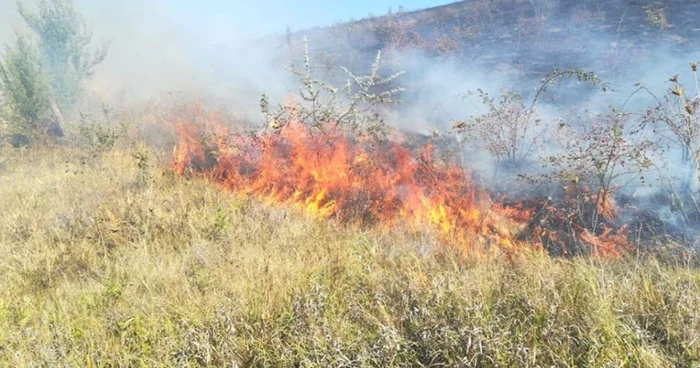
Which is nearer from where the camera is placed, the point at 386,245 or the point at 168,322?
the point at 168,322

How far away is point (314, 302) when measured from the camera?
2457mm

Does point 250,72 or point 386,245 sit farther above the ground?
point 250,72

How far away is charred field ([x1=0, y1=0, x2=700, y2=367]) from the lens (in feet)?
7.06

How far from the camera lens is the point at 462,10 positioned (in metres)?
12.7

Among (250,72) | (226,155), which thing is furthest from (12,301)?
(250,72)

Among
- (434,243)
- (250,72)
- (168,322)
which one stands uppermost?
(250,72)

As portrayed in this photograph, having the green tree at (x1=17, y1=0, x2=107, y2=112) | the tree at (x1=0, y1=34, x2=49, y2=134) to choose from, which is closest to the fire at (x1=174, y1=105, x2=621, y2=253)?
the tree at (x1=0, y1=34, x2=49, y2=134)

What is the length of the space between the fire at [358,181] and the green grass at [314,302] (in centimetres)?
57

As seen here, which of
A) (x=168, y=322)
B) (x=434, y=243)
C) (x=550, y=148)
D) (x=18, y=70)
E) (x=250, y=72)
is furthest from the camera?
(x=250, y=72)

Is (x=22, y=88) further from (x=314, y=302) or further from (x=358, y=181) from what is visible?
(x=314, y=302)

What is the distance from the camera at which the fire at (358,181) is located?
421 centimetres

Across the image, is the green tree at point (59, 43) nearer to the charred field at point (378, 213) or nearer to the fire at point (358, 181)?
the charred field at point (378, 213)

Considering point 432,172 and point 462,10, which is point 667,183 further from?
point 462,10

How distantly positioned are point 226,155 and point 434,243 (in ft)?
11.8
